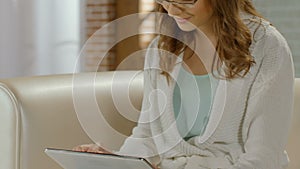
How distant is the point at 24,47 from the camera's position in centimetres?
334

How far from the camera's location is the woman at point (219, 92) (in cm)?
143

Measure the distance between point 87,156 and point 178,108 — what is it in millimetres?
400

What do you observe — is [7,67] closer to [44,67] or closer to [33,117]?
[44,67]

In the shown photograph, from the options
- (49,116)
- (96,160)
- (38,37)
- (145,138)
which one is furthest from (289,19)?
(96,160)

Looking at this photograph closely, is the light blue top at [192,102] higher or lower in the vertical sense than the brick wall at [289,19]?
lower

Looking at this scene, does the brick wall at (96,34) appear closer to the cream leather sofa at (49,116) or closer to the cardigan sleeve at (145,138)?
the cream leather sofa at (49,116)

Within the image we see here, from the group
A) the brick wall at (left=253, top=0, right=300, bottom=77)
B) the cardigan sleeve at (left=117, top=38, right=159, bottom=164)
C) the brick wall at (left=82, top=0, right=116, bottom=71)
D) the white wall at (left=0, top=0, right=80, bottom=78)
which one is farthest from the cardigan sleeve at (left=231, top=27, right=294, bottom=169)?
the brick wall at (left=82, top=0, right=116, bottom=71)

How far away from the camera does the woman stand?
1427 millimetres

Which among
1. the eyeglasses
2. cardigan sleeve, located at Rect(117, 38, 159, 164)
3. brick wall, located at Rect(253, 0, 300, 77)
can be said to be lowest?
cardigan sleeve, located at Rect(117, 38, 159, 164)

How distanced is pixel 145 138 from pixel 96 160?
0.42m

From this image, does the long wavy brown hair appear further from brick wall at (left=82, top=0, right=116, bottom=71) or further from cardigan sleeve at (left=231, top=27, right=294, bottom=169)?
brick wall at (left=82, top=0, right=116, bottom=71)

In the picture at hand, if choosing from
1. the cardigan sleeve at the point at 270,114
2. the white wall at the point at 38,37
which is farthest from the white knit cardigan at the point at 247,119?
the white wall at the point at 38,37

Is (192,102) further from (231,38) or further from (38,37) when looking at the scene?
(38,37)

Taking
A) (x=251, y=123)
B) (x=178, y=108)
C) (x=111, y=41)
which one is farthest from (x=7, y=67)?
(x=251, y=123)
